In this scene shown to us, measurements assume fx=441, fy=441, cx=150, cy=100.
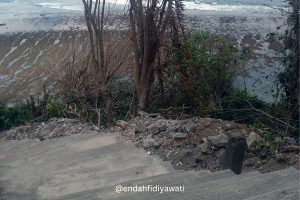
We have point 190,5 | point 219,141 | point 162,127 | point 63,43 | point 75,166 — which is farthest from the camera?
point 190,5

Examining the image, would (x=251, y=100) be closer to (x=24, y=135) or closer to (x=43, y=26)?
(x=24, y=135)

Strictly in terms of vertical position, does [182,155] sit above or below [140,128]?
above

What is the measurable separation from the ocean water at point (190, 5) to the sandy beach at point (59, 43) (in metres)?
1.47

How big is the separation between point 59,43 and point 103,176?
1202 cm

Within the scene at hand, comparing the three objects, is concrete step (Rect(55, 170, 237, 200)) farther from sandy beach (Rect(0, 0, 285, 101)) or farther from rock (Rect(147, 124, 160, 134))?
sandy beach (Rect(0, 0, 285, 101))

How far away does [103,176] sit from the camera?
4176 millimetres

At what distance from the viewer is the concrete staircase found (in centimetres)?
279

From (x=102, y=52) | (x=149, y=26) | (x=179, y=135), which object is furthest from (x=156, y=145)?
(x=102, y=52)

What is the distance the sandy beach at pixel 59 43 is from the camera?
38.4ft

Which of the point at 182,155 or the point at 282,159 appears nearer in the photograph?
the point at 282,159

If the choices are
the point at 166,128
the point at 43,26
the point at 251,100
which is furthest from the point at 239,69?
the point at 43,26

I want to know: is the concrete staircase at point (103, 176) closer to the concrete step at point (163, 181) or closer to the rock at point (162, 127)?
the concrete step at point (163, 181)

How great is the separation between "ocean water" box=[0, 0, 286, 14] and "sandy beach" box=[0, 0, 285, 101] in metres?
1.47

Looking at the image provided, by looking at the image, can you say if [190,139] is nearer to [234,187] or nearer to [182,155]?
[182,155]
